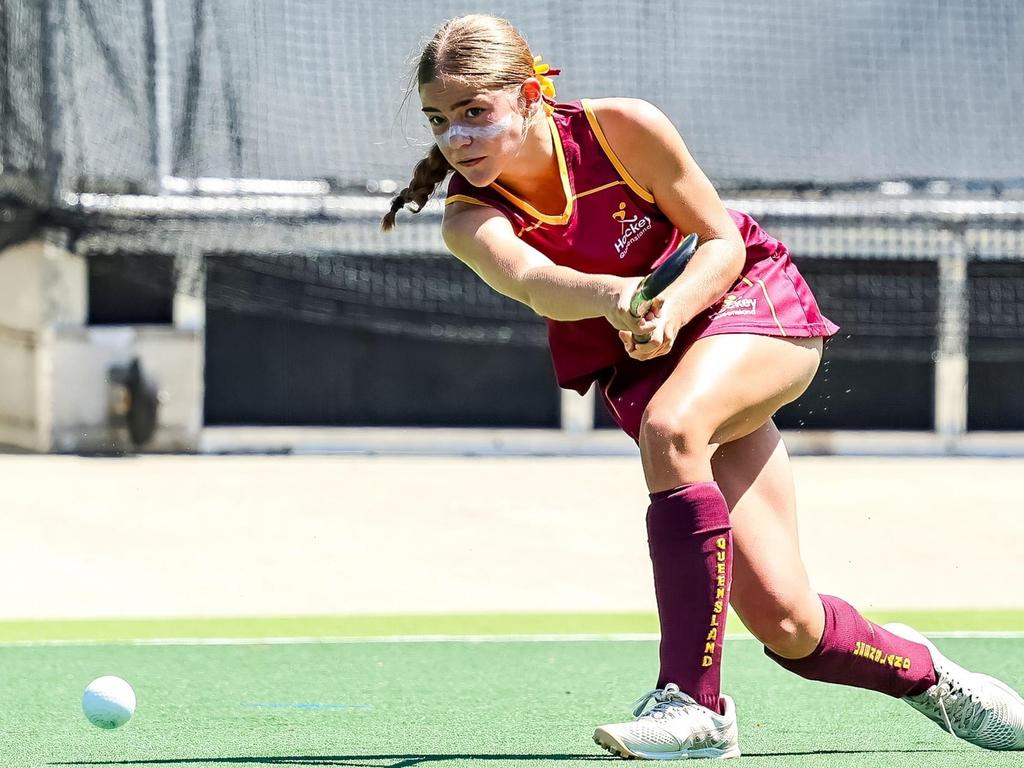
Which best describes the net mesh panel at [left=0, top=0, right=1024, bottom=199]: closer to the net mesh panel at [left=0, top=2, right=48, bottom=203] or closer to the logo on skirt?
the net mesh panel at [left=0, top=2, right=48, bottom=203]

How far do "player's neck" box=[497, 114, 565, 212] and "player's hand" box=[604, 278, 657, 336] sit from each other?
457 millimetres

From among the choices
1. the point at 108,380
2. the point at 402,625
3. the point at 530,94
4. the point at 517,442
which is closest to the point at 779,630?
the point at 530,94

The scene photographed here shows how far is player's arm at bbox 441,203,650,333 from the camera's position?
3.13 m

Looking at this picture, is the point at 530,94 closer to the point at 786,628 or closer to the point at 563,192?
the point at 563,192

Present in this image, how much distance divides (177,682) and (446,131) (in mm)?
2017

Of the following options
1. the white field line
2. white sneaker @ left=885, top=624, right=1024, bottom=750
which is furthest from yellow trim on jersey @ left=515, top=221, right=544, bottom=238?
the white field line

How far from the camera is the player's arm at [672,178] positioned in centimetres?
343

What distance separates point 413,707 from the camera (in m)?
4.25

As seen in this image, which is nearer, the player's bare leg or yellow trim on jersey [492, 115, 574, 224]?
the player's bare leg

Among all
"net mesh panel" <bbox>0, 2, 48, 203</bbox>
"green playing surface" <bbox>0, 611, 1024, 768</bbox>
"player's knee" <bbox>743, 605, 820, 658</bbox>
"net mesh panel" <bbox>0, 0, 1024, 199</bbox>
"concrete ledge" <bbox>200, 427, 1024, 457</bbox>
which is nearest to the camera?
"player's knee" <bbox>743, 605, 820, 658</bbox>

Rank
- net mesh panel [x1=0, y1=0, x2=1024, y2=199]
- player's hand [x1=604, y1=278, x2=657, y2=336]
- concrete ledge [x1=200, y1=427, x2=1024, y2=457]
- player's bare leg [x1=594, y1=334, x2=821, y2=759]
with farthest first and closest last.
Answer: concrete ledge [x1=200, y1=427, x2=1024, y2=457]
net mesh panel [x1=0, y1=0, x2=1024, y2=199]
player's bare leg [x1=594, y1=334, x2=821, y2=759]
player's hand [x1=604, y1=278, x2=657, y2=336]

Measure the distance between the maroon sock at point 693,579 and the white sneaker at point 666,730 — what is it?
30 millimetres

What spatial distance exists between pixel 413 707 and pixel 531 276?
4.77 feet

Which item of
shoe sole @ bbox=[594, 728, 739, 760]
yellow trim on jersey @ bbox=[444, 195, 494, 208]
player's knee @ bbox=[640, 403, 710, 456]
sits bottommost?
shoe sole @ bbox=[594, 728, 739, 760]
